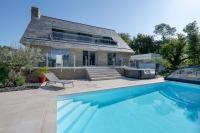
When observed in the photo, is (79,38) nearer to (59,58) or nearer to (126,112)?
(59,58)

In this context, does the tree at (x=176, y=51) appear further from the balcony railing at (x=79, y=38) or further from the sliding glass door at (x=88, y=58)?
the sliding glass door at (x=88, y=58)

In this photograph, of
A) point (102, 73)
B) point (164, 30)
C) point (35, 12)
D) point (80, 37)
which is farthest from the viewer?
point (164, 30)

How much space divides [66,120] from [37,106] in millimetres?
1454

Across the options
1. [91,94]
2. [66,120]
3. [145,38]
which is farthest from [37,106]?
[145,38]

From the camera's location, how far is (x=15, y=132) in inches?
150

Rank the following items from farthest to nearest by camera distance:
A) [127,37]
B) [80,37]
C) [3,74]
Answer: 1. [127,37]
2. [80,37]
3. [3,74]

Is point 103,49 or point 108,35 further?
point 108,35

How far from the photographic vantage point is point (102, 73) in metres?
15.9

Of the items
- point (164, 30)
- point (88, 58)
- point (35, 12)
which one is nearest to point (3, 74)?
point (88, 58)

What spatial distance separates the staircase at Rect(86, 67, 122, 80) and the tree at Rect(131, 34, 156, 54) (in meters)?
39.2

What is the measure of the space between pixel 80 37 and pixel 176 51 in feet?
57.4

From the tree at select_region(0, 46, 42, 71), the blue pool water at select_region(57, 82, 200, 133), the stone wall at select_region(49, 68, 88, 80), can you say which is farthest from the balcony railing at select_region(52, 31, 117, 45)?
the blue pool water at select_region(57, 82, 200, 133)

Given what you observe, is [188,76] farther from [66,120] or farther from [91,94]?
[66,120]

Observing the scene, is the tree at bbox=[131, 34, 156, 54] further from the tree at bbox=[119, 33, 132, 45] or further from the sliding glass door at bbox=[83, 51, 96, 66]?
the sliding glass door at bbox=[83, 51, 96, 66]
